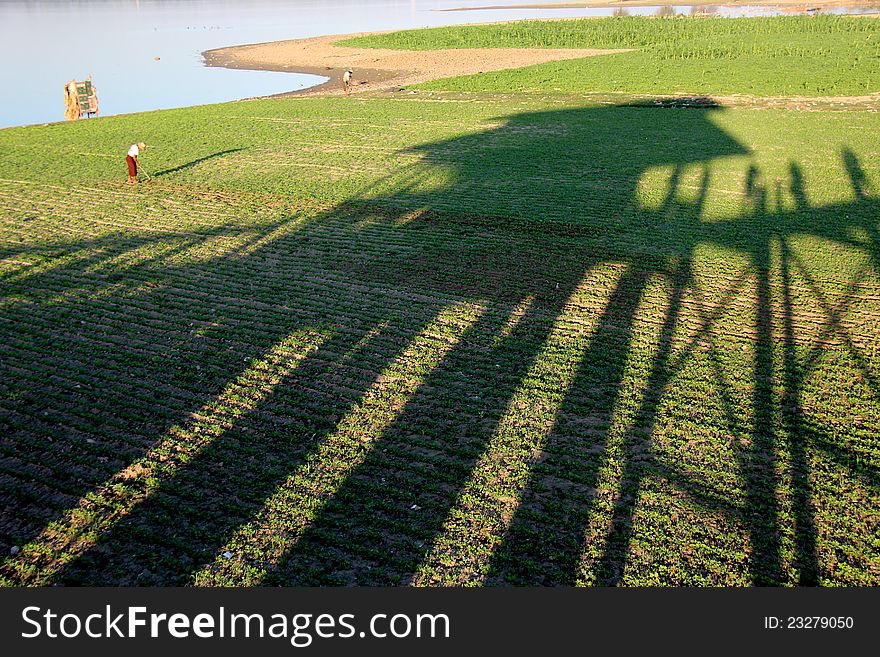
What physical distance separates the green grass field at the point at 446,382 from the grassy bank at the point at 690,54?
16.4 m

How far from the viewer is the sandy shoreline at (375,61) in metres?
37.5

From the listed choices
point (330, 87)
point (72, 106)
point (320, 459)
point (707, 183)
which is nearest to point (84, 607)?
point (320, 459)

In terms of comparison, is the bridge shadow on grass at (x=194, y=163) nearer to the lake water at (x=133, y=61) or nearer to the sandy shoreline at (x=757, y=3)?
the lake water at (x=133, y=61)

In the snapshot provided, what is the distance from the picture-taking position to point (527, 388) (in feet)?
25.1

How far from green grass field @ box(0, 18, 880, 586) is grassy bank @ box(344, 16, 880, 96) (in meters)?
16.4

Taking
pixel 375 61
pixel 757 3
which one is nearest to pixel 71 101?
pixel 375 61

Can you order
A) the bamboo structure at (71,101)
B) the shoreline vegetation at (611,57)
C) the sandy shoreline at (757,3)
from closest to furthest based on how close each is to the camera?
the bamboo structure at (71,101), the shoreline vegetation at (611,57), the sandy shoreline at (757,3)

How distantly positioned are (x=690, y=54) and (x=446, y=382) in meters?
39.6

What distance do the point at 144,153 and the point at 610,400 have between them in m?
18.0

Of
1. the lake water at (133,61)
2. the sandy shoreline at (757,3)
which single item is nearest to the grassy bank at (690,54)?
the lake water at (133,61)

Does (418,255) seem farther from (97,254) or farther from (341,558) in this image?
(341,558)

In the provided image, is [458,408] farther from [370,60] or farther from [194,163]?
[370,60]

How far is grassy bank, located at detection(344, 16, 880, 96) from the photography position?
30.8 m

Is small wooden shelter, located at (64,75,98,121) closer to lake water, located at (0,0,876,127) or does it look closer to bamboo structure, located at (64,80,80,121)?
bamboo structure, located at (64,80,80,121)
